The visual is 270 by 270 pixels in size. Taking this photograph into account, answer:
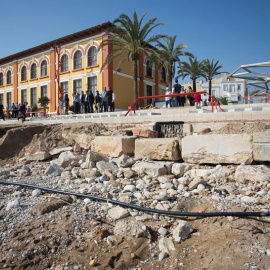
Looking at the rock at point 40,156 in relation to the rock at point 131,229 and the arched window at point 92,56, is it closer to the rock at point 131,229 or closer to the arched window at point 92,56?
the rock at point 131,229

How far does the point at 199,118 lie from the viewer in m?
7.66

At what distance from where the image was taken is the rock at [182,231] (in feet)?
10.4

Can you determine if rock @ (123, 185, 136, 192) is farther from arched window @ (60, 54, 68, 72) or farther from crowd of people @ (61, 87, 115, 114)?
arched window @ (60, 54, 68, 72)

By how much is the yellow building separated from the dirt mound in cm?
1729

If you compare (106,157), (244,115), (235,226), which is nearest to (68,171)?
(106,157)

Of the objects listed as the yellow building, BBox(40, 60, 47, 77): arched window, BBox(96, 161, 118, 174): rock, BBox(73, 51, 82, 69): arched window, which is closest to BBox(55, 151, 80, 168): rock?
BBox(96, 161, 118, 174): rock

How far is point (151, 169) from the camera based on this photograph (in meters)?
5.29

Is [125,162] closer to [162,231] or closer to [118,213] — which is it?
[118,213]

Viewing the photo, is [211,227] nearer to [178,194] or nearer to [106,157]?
[178,194]

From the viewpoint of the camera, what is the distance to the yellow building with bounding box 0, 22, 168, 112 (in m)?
23.7

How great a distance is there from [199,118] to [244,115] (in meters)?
1.24

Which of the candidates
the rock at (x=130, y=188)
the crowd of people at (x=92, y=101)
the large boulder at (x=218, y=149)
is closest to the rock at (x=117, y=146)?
the large boulder at (x=218, y=149)

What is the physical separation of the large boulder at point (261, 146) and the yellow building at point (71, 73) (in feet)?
62.7

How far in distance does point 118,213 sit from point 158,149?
272 centimetres
